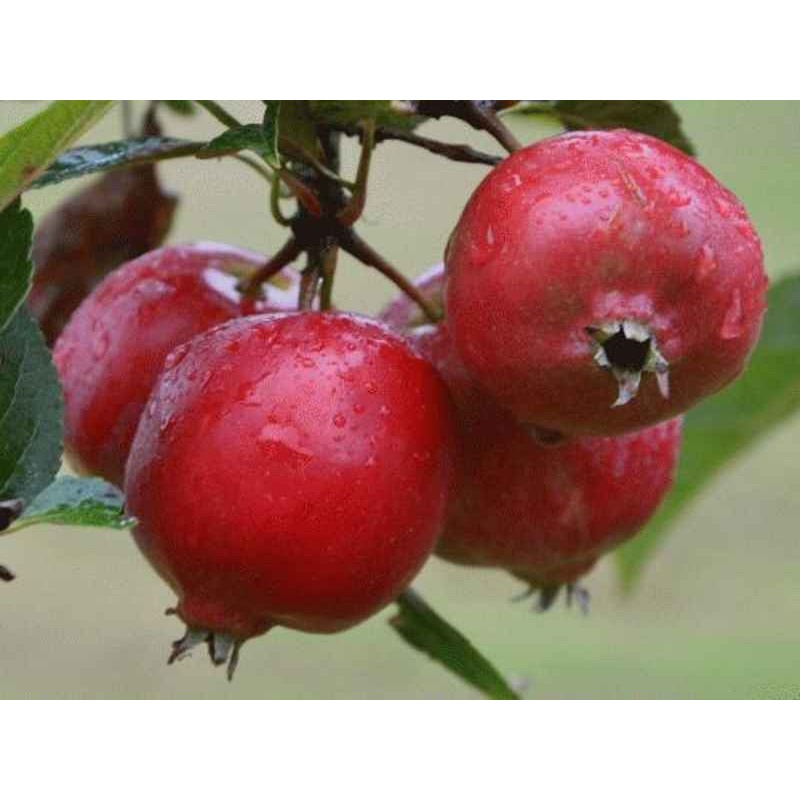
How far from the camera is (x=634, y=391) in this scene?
687 millimetres

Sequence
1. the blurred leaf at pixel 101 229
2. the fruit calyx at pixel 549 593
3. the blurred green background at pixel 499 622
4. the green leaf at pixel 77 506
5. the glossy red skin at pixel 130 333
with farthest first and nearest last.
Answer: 1. the blurred green background at pixel 499 622
2. the blurred leaf at pixel 101 229
3. the fruit calyx at pixel 549 593
4. the glossy red skin at pixel 130 333
5. the green leaf at pixel 77 506

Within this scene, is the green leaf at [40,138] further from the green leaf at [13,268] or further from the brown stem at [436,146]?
the brown stem at [436,146]

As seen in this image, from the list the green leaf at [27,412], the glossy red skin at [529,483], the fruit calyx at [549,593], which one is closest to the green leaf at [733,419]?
the fruit calyx at [549,593]

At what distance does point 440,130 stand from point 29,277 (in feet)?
0.72

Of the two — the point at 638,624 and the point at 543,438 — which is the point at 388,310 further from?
the point at 638,624

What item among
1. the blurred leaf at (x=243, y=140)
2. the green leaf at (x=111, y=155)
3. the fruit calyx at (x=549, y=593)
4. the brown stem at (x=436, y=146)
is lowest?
the fruit calyx at (x=549, y=593)

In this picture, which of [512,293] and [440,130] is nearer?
[512,293]

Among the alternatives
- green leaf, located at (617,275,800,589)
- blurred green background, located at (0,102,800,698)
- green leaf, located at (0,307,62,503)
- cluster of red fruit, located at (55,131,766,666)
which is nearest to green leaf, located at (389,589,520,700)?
cluster of red fruit, located at (55,131,766,666)

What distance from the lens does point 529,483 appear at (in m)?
0.84

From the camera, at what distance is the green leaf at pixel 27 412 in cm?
71

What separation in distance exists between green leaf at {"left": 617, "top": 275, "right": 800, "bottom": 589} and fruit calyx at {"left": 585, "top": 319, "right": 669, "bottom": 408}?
62 centimetres

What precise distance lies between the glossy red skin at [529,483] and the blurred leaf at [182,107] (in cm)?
17

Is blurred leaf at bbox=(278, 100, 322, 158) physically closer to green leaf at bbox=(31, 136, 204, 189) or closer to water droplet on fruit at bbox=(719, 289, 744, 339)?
green leaf at bbox=(31, 136, 204, 189)

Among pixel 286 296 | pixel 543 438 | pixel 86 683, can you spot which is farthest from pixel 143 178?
pixel 86 683
